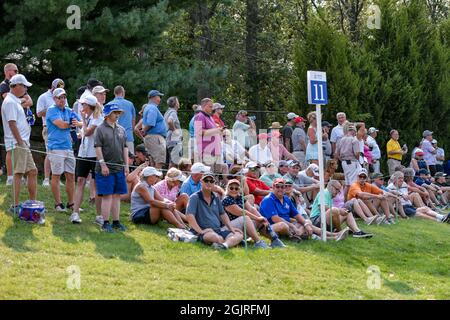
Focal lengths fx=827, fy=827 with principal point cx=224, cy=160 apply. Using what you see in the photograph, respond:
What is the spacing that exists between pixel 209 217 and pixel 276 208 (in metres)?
1.61

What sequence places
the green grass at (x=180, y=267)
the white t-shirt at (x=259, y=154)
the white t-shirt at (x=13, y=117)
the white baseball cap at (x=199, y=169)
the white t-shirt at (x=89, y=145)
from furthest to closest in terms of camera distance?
the white t-shirt at (x=259, y=154)
the white baseball cap at (x=199, y=169)
the white t-shirt at (x=89, y=145)
the white t-shirt at (x=13, y=117)
the green grass at (x=180, y=267)

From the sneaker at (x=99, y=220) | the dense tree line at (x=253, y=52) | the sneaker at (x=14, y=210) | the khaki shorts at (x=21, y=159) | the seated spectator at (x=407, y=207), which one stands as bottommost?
the seated spectator at (x=407, y=207)

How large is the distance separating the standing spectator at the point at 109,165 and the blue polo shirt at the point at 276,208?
2556 mm

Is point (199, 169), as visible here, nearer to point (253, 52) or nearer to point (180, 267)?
point (180, 267)

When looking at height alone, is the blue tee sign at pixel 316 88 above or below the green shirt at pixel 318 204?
above

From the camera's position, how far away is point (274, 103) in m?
32.8

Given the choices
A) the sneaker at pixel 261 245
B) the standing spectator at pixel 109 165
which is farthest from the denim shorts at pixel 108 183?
the sneaker at pixel 261 245

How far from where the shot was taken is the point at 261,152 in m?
16.8

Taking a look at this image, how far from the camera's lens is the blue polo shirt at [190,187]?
13.6m

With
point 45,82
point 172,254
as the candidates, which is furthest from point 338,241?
point 45,82

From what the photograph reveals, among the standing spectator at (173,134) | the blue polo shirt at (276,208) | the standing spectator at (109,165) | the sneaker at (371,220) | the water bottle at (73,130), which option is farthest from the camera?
the sneaker at (371,220)

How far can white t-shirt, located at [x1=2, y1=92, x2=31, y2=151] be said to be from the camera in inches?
463

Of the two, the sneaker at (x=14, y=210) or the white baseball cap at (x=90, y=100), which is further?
the white baseball cap at (x=90, y=100)

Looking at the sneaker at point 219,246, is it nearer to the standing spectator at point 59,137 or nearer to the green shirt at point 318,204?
the standing spectator at point 59,137
